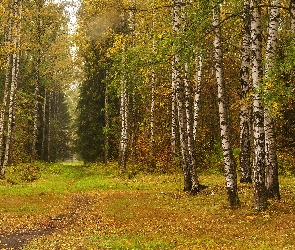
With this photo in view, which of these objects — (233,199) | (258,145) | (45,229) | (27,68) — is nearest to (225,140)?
(258,145)

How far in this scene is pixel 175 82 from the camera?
19.8 m

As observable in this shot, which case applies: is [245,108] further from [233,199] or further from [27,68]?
[27,68]

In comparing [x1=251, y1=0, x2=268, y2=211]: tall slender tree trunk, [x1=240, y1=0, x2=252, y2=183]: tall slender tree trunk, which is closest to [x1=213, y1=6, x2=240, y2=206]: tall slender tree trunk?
[x1=251, y1=0, x2=268, y2=211]: tall slender tree trunk

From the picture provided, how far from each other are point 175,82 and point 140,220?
342 inches

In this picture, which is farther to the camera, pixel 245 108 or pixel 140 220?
pixel 245 108

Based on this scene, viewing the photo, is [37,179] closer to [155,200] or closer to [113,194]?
[113,194]

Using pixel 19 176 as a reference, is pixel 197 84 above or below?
above

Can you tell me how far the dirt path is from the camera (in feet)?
36.4

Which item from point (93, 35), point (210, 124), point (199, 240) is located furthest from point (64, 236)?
point (210, 124)

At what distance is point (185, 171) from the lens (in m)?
19.6

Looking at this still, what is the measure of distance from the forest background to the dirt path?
597cm

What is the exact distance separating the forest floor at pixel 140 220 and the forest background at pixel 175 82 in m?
1.17

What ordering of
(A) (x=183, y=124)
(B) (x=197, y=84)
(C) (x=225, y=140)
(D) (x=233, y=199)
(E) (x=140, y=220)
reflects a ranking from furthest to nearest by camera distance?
(B) (x=197, y=84) < (A) (x=183, y=124) < (C) (x=225, y=140) < (D) (x=233, y=199) < (E) (x=140, y=220)

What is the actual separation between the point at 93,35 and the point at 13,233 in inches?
884
